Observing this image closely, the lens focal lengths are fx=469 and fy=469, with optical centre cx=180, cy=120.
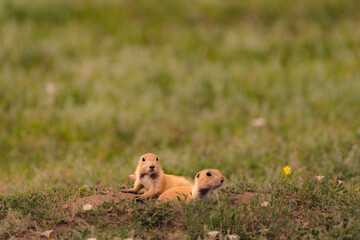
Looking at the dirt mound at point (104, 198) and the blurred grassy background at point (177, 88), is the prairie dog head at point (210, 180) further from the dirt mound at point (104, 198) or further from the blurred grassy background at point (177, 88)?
the blurred grassy background at point (177, 88)

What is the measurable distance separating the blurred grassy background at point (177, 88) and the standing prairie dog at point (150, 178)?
2.62 ft

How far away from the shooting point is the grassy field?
13.8 ft

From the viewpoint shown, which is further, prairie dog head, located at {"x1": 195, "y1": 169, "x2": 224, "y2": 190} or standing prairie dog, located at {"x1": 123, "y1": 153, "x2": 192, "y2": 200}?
standing prairie dog, located at {"x1": 123, "y1": 153, "x2": 192, "y2": 200}

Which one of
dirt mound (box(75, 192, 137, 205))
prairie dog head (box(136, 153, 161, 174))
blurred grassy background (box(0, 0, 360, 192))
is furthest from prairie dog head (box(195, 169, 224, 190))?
blurred grassy background (box(0, 0, 360, 192))

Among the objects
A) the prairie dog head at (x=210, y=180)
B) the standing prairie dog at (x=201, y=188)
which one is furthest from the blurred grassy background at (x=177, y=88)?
the prairie dog head at (x=210, y=180)

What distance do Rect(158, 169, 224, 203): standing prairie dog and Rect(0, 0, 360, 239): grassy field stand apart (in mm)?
186

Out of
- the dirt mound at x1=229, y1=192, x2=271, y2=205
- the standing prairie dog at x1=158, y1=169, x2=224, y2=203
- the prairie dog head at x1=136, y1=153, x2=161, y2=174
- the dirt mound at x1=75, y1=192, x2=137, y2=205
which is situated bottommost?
the dirt mound at x1=75, y1=192, x2=137, y2=205

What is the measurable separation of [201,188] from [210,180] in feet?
0.43

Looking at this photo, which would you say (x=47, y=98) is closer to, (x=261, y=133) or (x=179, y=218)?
(x=261, y=133)

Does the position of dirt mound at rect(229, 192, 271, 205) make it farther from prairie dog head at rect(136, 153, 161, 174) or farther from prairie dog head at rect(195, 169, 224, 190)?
prairie dog head at rect(136, 153, 161, 174)

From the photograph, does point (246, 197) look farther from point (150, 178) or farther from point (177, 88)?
point (177, 88)

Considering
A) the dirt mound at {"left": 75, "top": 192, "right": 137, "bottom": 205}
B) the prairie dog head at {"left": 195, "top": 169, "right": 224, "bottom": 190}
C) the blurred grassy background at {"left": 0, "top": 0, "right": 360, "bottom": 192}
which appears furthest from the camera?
the blurred grassy background at {"left": 0, "top": 0, "right": 360, "bottom": 192}

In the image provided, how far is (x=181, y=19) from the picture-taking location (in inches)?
519

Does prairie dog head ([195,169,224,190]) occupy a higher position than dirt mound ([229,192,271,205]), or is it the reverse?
prairie dog head ([195,169,224,190])
